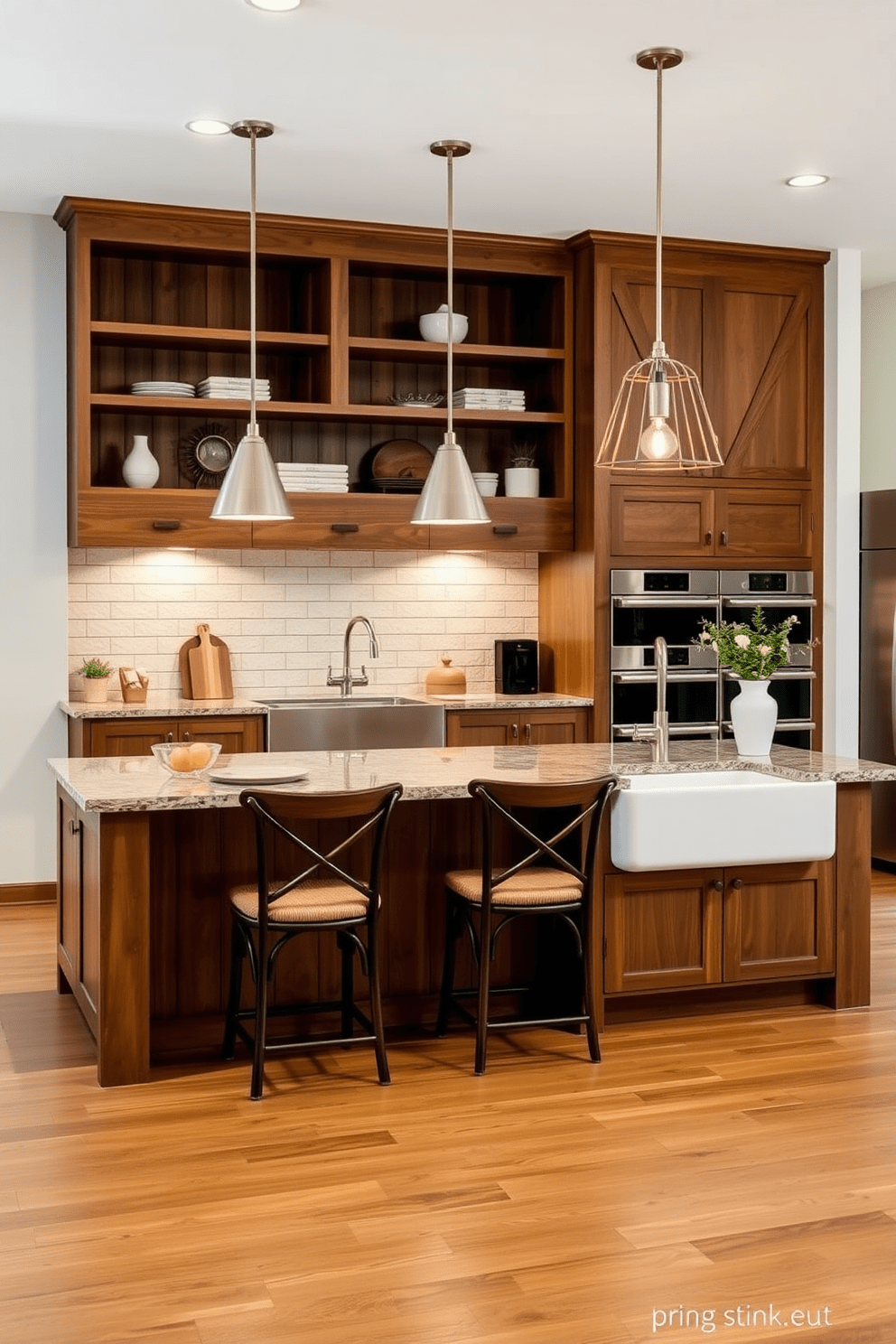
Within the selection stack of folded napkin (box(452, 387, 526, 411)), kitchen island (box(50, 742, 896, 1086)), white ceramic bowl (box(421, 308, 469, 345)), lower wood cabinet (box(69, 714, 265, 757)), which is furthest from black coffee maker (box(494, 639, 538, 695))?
kitchen island (box(50, 742, 896, 1086))

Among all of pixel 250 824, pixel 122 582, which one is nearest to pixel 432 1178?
pixel 250 824

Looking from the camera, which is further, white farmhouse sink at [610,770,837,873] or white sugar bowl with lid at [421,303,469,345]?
white sugar bowl with lid at [421,303,469,345]

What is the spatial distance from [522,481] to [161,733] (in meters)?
2.09

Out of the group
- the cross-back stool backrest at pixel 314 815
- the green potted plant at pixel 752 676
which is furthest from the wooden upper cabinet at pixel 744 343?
the cross-back stool backrest at pixel 314 815

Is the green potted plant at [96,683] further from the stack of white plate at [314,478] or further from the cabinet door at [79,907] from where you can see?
the cabinet door at [79,907]

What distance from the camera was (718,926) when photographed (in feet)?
14.8

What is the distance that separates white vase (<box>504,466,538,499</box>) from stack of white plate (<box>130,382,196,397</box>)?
1.54 meters

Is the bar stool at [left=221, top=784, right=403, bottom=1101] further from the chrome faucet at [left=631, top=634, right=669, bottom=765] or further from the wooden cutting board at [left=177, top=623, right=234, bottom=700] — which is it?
the wooden cutting board at [left=177, top=623, right=234, bottom=700]

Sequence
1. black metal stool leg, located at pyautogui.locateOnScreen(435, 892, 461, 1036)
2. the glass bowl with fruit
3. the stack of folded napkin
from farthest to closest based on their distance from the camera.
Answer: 1. the stack of folded napkin
2. black metal stool leg, located at pyautogui.locateOnScreen(435, 892, 461, 1036)
3. the glass bowl with fruit

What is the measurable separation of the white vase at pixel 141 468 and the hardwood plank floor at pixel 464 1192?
8.26ft

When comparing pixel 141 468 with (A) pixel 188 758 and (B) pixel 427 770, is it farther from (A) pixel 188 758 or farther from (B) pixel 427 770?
(B) pixel 427 770

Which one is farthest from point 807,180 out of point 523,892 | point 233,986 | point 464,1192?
point 464,1192

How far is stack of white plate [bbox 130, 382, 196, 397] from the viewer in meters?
6.13

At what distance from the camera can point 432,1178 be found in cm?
329
